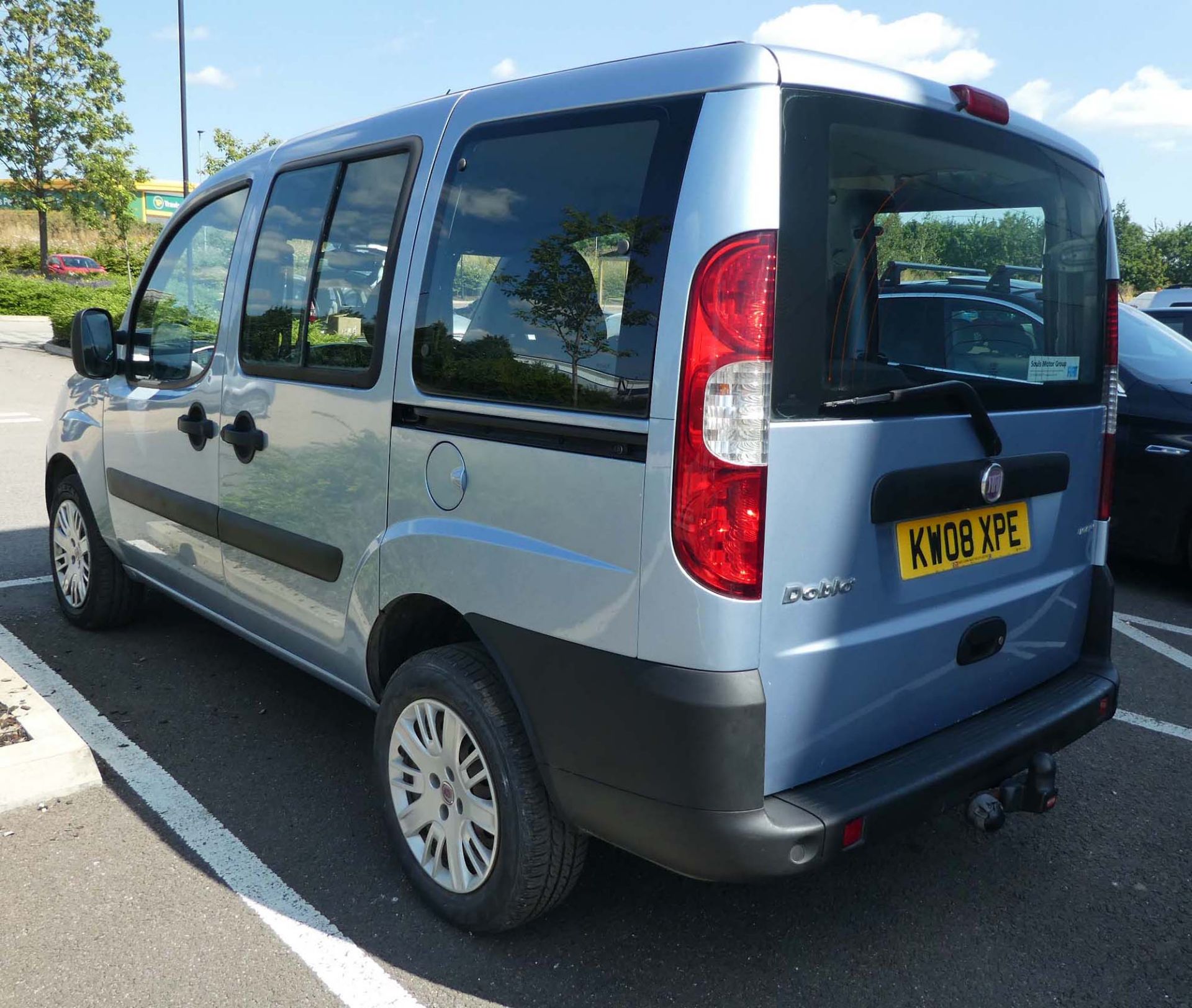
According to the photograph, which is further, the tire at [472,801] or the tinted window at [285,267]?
the tinted window at [285,267]

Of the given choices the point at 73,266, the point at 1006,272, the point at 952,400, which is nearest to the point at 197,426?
the point at 952,400

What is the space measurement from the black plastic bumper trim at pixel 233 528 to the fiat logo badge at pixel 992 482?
1.70 m

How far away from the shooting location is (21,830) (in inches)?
125

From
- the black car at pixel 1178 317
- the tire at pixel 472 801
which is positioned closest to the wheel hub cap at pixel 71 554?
the tire at pixel 472 801

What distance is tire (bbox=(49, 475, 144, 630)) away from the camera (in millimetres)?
4691

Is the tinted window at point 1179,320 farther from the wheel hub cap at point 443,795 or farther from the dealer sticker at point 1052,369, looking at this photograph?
the wheel hub cap at point 443,795

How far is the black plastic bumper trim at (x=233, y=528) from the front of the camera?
3.11m

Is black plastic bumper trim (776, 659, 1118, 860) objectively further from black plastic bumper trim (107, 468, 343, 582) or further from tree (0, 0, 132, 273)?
tree (0, 0, 132, 273)

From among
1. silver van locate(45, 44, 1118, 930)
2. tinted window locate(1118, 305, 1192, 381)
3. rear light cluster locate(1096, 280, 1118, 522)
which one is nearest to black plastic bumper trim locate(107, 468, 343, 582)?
silver van locate(45, 44, 1118, 930)

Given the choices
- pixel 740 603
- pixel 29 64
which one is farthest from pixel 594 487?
pixel 29 64

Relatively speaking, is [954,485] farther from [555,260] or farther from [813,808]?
[555,260]

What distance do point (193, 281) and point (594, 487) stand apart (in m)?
2.37

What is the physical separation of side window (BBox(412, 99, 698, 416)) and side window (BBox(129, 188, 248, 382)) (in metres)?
1.32

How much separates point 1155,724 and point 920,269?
8.23 feet
